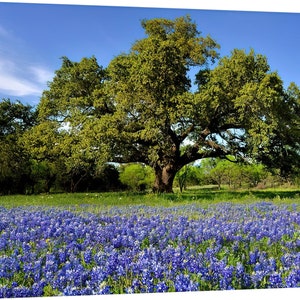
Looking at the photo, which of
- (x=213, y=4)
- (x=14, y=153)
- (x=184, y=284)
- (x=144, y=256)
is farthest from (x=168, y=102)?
(x=184, y=284)

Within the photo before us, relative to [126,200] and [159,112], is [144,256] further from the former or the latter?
[159,112]

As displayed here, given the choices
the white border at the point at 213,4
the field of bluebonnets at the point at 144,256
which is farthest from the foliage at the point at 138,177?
the field of bluebonnets at the point at 144,256

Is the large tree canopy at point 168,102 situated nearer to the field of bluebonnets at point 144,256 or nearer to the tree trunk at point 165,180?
the tree trunk at point 165,180

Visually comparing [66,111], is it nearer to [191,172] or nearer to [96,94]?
[96,94]

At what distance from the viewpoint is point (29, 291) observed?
2.41m

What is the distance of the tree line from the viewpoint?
8.59m

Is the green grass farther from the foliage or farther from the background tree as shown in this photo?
the foliage

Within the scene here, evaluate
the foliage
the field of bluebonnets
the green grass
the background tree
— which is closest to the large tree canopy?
the background tree

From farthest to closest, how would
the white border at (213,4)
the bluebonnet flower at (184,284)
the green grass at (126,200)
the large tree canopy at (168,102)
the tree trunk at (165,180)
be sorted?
the tree trunk at (165,180)
the large tree canopy at (168,102)
the green grass at (126,200)
the white border at (213,4)
the bluebonnet flower at (184,284)

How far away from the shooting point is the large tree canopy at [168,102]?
8555 mm

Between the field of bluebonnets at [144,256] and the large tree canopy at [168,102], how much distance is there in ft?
15.2

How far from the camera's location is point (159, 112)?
28.3 feet

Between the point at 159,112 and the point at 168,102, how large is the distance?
1.47 feet

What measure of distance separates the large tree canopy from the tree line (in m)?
0.02
